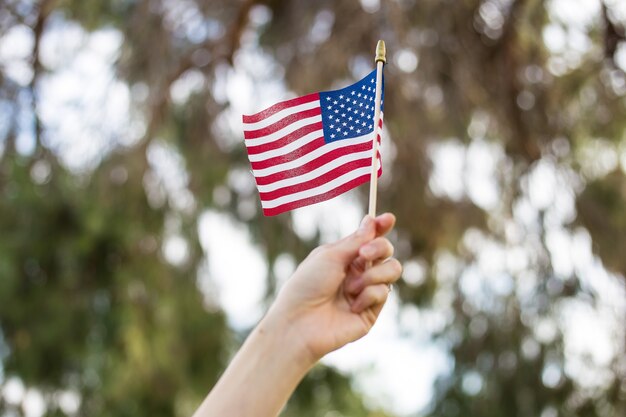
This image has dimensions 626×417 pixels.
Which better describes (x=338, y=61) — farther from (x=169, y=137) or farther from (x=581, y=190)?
(x=581, y=190)

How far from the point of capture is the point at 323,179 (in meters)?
2.02

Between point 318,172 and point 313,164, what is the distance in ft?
0.08

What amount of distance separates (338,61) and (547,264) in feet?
5.99

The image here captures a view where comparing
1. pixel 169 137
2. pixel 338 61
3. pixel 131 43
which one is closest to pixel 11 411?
pixel 169 137

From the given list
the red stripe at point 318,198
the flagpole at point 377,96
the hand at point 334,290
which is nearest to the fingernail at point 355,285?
the hand at point 334,290

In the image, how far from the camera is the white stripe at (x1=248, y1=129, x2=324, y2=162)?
2.04 m

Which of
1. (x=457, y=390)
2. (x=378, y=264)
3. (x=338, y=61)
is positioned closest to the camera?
(x=378, y=264)

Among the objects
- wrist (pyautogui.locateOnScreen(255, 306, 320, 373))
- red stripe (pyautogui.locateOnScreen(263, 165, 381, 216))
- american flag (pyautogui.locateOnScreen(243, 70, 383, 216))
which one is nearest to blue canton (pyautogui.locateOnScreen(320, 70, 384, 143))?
american flag (pyautogui.locateOnScreen(243, 70, 383, 216))

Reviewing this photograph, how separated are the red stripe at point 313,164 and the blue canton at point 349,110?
28 millimetres

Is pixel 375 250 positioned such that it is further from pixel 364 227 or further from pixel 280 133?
pixel 280 133

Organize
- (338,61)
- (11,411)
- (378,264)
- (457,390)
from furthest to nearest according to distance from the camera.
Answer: (457,390)
(11,411)
(338,61)
(378,264)

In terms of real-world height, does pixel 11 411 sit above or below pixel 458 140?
below

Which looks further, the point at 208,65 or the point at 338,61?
the point at 208,65

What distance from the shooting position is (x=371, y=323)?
1.72 meters
